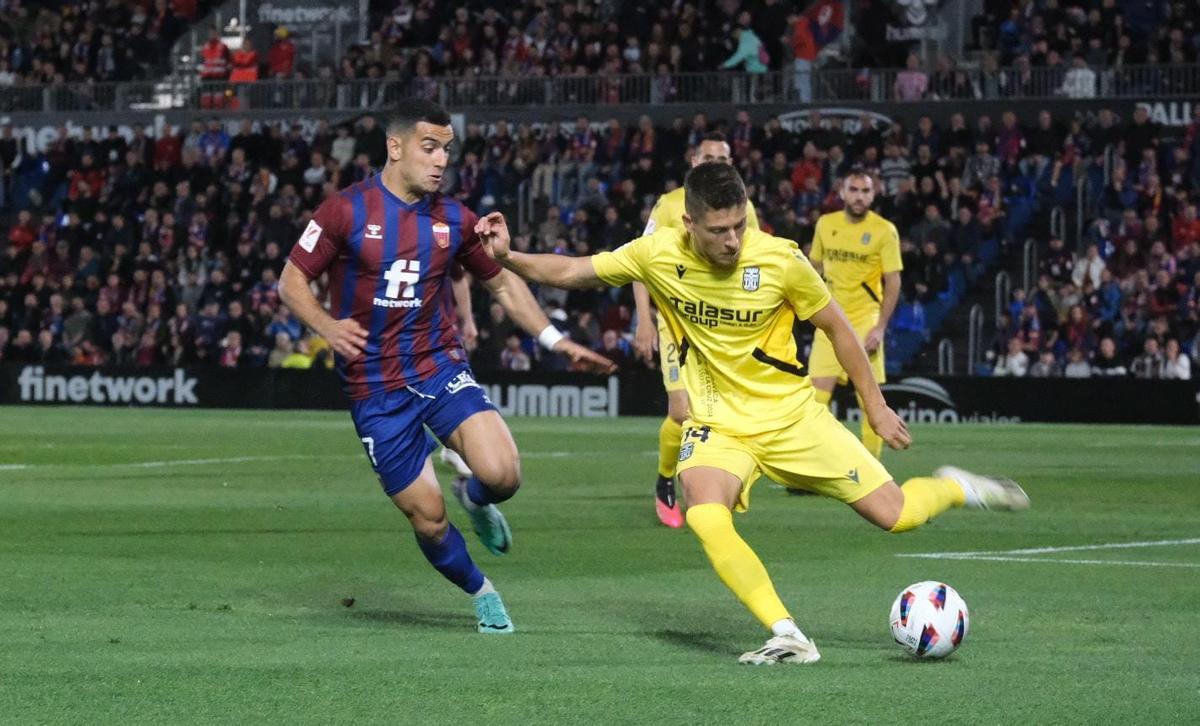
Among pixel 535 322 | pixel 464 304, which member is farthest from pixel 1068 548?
pixel 535 322

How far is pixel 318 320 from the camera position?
834 centimetres

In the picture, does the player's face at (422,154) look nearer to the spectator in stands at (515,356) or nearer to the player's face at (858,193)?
the player's face at (858,193)

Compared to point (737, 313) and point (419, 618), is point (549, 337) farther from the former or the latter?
point (419, 618)

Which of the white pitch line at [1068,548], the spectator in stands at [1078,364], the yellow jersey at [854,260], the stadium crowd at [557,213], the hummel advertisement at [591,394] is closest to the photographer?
the white pitch line at [1068,548]

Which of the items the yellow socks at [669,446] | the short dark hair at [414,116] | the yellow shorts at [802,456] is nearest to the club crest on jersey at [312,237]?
the short dark hair at [414,116]

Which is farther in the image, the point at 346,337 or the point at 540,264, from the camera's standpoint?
the point at 346,337

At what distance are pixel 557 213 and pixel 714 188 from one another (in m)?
24.9

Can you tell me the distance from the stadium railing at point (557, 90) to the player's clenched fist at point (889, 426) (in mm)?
23799

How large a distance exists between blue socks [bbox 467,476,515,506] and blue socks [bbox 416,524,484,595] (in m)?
0.32

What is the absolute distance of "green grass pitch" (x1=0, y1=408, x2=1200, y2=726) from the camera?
6266 mm

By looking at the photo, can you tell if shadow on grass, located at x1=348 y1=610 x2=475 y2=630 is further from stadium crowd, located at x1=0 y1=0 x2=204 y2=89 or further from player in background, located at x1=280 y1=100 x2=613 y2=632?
stadium crowd, located at x1=0 y1=0 x2=204 y2=89

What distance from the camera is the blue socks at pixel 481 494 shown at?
871 centimetres

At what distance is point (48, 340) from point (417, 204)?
26.2 meters

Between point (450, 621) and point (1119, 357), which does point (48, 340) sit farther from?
point (450, 621)
